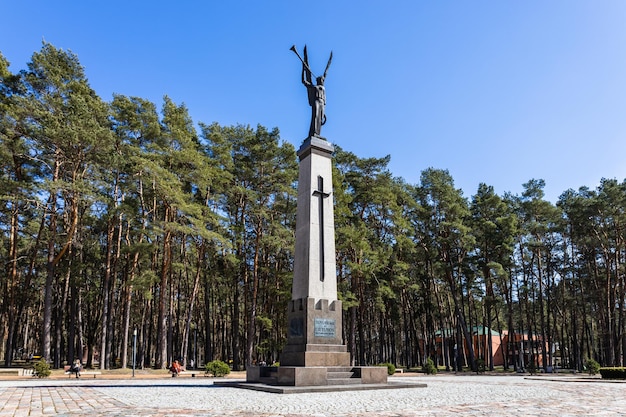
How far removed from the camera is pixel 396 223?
100ft

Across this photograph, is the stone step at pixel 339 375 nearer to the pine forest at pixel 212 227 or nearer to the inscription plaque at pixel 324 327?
the inscription plaque at pixel 324 327

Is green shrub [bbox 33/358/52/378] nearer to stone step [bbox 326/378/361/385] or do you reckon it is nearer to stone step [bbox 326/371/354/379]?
stone step [bbox 326/371/354/379]

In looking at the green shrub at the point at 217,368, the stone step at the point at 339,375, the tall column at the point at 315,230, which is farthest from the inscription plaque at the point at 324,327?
the green shrub at the point at 217,368

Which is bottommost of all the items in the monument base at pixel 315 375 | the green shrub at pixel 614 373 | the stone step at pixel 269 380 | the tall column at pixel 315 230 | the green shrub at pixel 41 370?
the green shrub at pixel 614 373

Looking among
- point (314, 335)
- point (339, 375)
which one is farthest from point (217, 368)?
point (339, 375)

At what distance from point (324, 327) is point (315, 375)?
1873 mm

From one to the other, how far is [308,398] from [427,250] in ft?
89.8

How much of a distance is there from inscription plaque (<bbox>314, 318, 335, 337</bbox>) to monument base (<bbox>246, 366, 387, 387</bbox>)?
3.33ft

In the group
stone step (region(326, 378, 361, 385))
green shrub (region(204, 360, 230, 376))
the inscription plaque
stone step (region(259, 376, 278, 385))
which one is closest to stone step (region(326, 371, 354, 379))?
stone step (region(326, 378, 361, 385))

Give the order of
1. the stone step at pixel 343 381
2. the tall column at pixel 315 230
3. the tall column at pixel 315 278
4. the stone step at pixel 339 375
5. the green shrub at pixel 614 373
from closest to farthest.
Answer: the stone step at pixel 343 381 → the stone step at pixel 339 375 → the tall column at pixel 315 278 → the tall column at pixel 315 230 → the green shrub at pixel 614 373

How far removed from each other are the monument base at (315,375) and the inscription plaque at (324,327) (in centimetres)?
102

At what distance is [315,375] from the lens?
1143 cm

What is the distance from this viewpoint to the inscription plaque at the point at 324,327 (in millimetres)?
12961

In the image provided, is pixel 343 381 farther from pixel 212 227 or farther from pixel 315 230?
pixel 212 227
